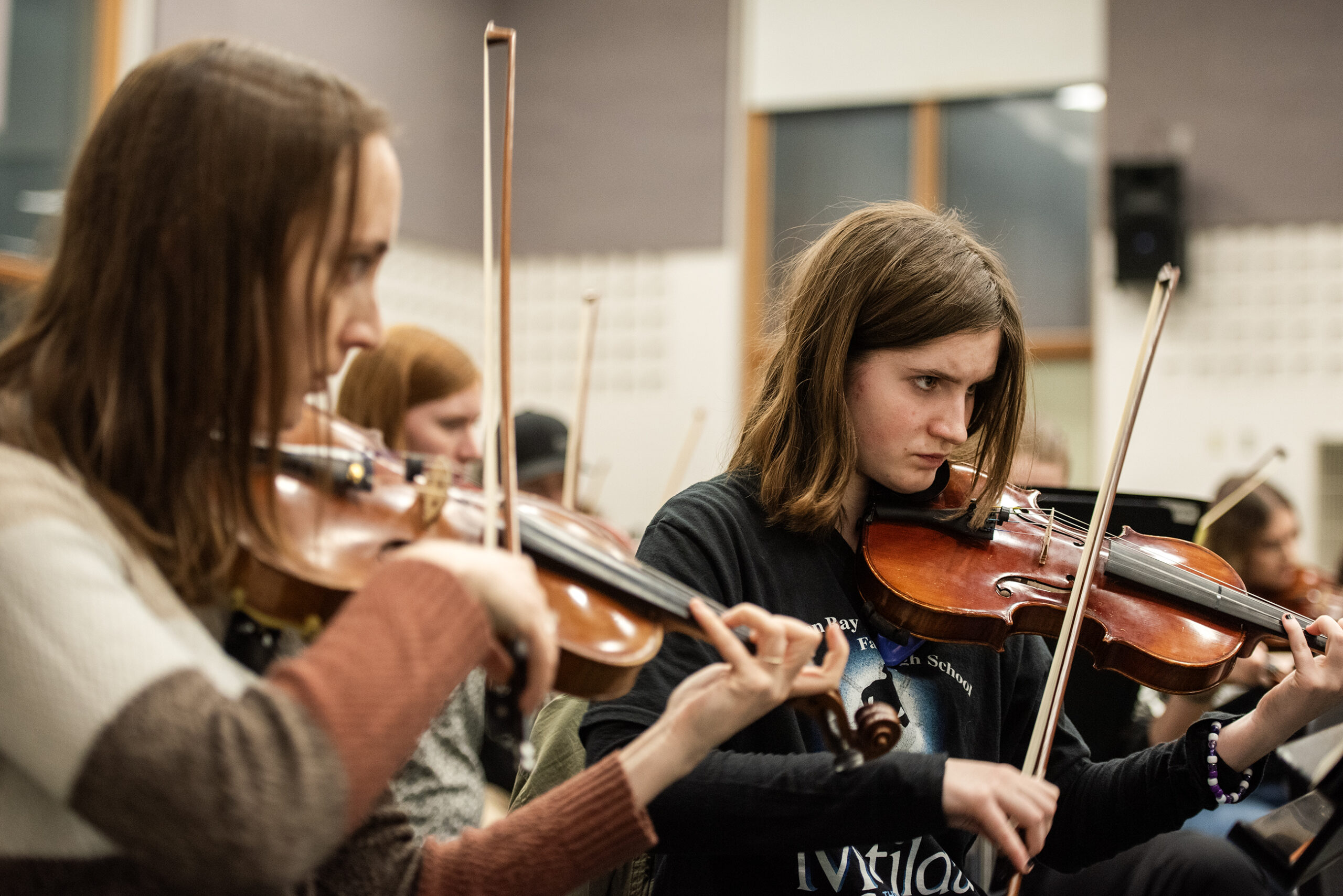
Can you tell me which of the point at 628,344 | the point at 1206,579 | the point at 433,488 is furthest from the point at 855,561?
the point at 628,344

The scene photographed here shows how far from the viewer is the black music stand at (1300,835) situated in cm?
136

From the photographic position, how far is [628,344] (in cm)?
659

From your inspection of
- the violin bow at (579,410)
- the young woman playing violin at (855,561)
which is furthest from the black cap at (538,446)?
the young woman playing violin at (855,561)

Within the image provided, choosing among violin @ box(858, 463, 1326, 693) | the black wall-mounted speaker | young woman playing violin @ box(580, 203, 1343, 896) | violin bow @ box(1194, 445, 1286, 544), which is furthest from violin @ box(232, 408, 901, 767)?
the black wall-mounted speaker

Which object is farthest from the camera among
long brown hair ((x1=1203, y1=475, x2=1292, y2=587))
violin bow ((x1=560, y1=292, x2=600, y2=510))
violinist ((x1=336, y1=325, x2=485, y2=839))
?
long brown hair ((x1=1203, y1=475, x2=1292, y2=587))

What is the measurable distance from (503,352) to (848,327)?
0.64m

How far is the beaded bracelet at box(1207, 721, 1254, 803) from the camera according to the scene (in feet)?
5.14

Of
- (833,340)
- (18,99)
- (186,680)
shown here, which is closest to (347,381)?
(833,340)

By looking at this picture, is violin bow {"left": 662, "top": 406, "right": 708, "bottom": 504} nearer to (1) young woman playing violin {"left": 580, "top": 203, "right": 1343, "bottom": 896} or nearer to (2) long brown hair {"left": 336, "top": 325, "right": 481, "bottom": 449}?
(2) long brown hair {"left": 336, "top": 325, "right": 481, "bottom": 449}

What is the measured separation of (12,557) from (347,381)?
153 centimetres

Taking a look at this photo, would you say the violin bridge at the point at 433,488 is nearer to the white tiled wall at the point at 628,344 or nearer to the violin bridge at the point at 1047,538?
the violin bridge at the point at 1047,538

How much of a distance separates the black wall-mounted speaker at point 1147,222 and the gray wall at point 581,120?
6.47ft

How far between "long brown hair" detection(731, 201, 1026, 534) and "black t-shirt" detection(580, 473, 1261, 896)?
60 millimetres

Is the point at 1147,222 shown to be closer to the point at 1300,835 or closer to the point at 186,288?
the point at 1300,835
